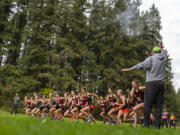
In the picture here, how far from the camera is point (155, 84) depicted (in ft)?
18.7

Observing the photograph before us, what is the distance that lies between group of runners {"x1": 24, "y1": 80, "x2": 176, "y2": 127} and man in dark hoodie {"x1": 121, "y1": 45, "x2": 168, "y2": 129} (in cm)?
307

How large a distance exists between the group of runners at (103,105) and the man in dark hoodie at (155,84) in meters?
3.07

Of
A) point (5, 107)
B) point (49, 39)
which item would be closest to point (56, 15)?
point (49, 39)

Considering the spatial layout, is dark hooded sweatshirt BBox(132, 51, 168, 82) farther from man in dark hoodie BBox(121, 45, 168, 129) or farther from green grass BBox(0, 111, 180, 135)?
green grass BBox(0, 111, 180, 135)

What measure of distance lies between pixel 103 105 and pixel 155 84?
382 inches

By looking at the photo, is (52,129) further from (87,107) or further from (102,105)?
(102,105)

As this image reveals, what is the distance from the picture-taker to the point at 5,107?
30.2 m

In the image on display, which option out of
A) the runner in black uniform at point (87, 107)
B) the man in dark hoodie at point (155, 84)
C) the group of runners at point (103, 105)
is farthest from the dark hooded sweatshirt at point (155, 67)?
the runner in black uniform at point (87, 107)

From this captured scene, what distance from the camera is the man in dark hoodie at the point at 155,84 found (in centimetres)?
570

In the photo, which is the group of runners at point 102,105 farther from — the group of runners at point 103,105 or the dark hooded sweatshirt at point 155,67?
the dark hooded sweatshirt at point 155,67

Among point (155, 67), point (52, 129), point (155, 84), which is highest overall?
point (155, 67)

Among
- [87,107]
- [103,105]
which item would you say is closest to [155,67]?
[87,107]

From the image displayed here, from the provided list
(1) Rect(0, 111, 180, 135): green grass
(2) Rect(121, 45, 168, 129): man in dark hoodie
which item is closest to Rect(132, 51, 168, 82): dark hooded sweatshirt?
(2) Rect(121, 45, 168, 129): man in dark hoodie

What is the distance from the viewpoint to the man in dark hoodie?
5.70 metres
